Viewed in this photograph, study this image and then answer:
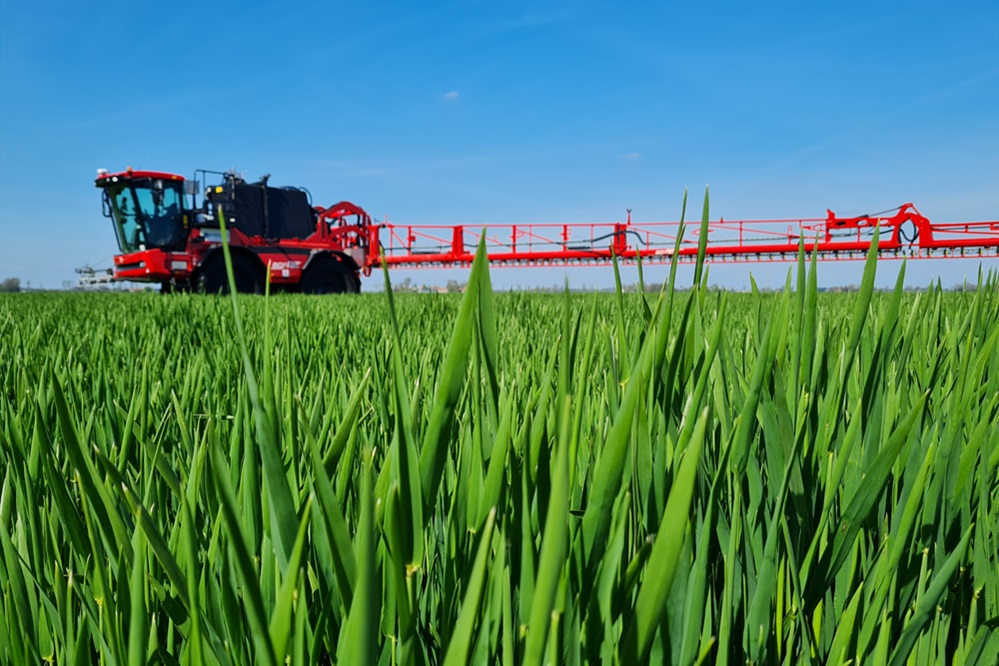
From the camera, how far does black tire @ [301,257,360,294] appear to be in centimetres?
1169

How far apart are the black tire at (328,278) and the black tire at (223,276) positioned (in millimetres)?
963

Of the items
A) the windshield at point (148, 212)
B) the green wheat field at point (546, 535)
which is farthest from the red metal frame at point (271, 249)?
the green wheat field at point (546, 535)

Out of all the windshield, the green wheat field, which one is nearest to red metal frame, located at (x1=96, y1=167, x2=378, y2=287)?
the windshield

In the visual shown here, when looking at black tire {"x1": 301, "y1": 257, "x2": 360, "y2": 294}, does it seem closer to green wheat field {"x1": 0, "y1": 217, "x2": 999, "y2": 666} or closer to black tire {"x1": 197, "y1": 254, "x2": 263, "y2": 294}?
black tire {"x1": 197, "y1": 254, "x2": 263, "y2": 294}

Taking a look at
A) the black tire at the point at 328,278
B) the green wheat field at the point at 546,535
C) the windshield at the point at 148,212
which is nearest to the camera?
Result: the green wheat field at the point at 546,535

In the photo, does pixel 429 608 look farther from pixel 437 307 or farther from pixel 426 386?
pixel 437 307

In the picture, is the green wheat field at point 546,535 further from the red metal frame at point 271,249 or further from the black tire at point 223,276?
the black tire at point 223,276

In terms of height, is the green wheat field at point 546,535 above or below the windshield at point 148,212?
below

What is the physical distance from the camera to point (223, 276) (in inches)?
407

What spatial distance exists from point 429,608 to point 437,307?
2938 mm

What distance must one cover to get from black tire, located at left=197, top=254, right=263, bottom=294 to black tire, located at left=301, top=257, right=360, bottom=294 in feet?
3.16

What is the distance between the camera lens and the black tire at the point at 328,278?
38.3 ft

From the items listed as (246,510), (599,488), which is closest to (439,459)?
(599,488)

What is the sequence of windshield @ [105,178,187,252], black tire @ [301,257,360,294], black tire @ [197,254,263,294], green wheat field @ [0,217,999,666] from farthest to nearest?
black tire @ [301,257,360,294] → black tire @ [197,254,263,294] → windshield @ [105,178,187,252] → green wheat field @ [0,217,999,666]
